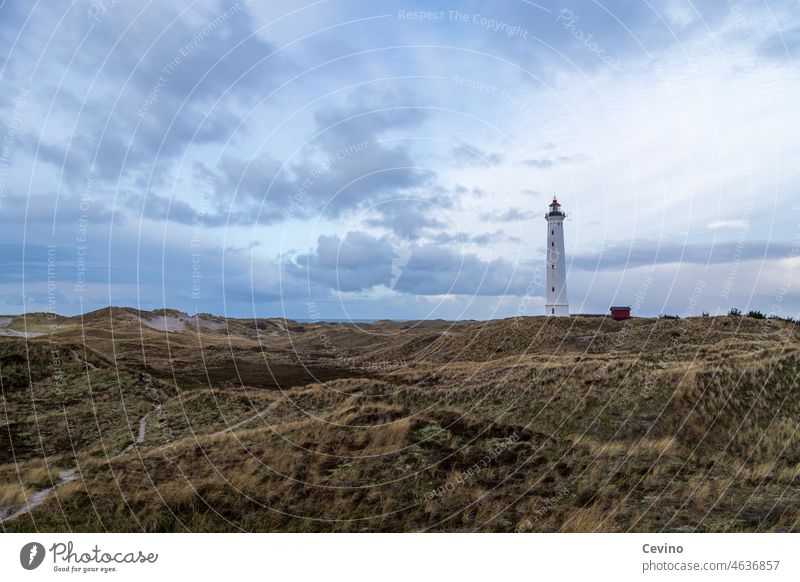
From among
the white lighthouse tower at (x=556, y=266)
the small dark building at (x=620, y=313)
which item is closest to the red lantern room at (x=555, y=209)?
the white lighthouse tower at (x=556, y=266)

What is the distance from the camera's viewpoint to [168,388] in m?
40.0

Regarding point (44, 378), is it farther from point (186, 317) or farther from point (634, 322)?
point (186, 317)

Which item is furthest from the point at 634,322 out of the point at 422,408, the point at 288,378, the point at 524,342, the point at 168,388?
the point at 168,388

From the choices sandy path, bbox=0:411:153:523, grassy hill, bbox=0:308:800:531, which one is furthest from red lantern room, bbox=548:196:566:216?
sandy path, bbox=0:411:153:523

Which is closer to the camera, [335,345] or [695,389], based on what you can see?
[695,389]

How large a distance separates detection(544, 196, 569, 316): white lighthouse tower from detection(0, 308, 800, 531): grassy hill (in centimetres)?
3553

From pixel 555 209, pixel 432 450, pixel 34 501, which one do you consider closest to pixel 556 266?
pixel 555 209

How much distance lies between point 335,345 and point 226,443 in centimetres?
7439

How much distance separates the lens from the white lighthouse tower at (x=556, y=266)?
233 feet

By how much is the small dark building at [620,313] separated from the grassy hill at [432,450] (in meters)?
38.3

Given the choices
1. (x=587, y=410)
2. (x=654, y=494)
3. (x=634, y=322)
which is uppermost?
(x=634, y=322)
